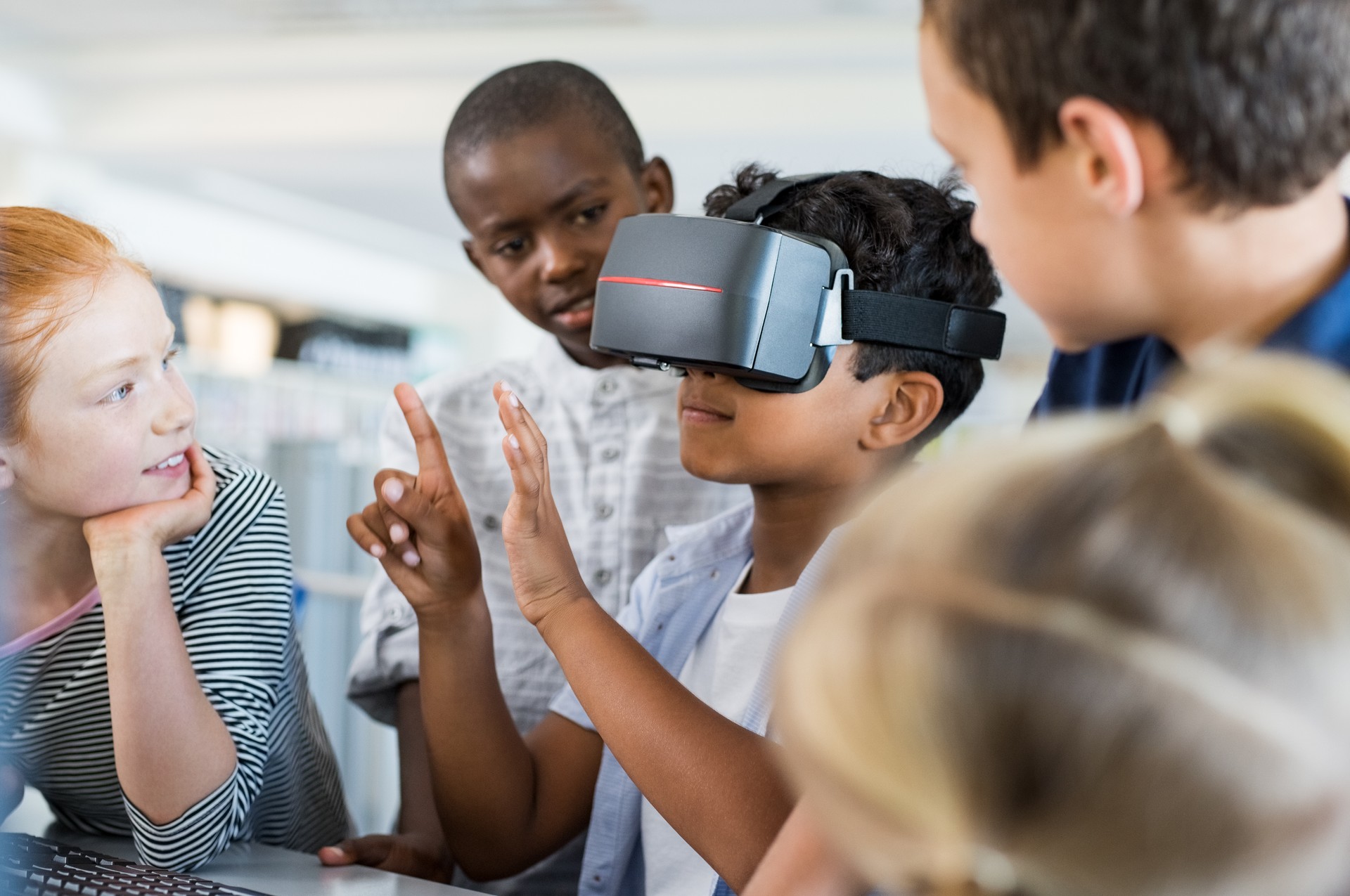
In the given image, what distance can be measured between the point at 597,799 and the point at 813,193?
2.03ft

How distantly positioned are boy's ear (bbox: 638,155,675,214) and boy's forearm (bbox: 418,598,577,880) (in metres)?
0.64

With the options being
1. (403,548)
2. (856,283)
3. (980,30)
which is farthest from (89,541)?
(980,30)

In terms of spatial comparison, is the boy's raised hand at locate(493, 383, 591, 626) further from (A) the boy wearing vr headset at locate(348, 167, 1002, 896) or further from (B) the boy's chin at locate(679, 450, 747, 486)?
(B) the boy's chin at locate(679, 450, 747, 486)

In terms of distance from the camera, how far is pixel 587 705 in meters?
0.90

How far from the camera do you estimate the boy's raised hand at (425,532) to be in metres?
1.10

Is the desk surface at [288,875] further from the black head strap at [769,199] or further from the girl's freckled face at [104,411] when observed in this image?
the black head strap at [769,199]

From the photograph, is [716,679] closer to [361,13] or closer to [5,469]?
[5,469]

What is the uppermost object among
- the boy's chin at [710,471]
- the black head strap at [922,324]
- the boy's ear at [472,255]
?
the black head strap at [922,324]

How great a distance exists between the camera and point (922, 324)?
40.6 inches

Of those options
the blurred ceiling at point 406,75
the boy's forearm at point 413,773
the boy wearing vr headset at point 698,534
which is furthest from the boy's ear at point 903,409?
the blurred ceiling at point 406,75

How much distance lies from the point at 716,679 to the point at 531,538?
248 millimetres

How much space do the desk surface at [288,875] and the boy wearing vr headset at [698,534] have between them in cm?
18

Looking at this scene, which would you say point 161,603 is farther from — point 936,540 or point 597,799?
point 936,540

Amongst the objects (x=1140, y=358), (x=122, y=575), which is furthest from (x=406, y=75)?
(x=1140, y=358)
